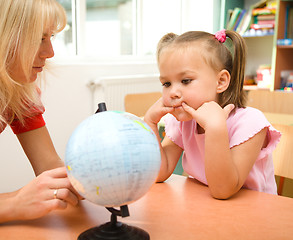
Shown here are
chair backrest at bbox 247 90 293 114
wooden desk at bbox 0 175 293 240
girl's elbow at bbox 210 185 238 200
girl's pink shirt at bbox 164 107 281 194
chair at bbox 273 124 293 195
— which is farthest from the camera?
chair backrest at bbox 247 90 293 114

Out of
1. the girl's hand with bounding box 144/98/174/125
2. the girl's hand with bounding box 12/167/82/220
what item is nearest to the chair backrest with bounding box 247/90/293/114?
the girl's hand with bounding box 144/98/174/125

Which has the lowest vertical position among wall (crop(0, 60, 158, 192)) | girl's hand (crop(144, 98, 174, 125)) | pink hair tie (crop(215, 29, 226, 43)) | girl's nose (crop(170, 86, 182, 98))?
wall (crop(0, 60, 158, 192))

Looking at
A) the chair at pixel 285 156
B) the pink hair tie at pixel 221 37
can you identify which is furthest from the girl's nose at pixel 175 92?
the chair at pixel 285 156

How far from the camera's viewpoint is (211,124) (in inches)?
41.6

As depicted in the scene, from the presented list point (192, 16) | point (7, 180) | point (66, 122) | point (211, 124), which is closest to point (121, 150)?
point (211, 124)

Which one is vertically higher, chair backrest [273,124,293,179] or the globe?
the globe

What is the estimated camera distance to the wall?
2.96m

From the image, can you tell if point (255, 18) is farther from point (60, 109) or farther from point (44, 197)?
point (44, 197)

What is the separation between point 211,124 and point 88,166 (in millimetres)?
471

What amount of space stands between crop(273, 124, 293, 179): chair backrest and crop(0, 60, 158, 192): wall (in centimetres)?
197

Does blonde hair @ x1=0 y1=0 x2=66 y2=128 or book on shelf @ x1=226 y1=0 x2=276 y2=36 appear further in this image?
book on shelf @ x1=226 y1=0 x2=276 y2=36

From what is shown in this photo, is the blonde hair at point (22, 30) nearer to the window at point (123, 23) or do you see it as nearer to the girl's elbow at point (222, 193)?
the girl's elbow at point (222, 193)

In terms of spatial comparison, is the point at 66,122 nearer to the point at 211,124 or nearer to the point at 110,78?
the point at 110,78

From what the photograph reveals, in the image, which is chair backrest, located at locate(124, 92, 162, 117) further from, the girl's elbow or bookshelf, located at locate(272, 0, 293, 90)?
the girl's elbow
